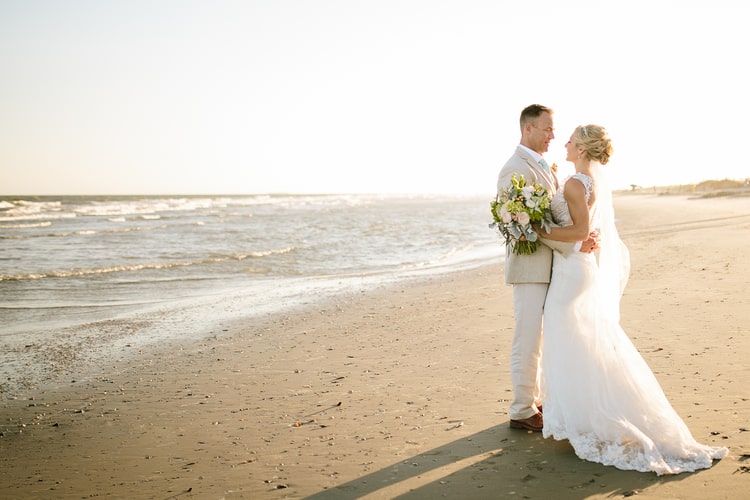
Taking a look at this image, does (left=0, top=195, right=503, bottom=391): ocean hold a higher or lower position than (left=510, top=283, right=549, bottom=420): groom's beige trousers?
lower

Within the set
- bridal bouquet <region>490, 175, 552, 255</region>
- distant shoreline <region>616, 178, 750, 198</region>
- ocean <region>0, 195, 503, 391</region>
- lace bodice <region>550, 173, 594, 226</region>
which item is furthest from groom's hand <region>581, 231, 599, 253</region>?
distant shoreline <region>616, 178, 750, 198</region>

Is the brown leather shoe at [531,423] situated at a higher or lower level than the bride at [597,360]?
lower

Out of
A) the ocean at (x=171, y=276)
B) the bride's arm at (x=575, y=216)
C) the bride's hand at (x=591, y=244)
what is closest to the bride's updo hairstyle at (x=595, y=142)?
the bride's arm at (x=575, y=216)

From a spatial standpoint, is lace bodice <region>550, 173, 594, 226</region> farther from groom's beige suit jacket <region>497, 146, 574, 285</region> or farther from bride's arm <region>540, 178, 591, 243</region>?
groom's beige suit jacket <region>497, 146, 574, 285</region>

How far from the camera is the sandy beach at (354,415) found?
14.0 ft

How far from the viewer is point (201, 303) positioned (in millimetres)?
12320

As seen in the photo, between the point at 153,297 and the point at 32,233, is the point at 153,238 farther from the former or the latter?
the point at 153,297

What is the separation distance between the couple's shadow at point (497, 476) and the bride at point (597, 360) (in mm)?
148

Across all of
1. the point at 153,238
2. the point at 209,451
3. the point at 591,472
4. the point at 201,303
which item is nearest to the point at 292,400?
the point at 209,451

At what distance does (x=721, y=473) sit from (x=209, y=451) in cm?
367

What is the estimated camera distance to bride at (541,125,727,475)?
4344 millimetres

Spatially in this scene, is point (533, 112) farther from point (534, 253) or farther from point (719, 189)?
point (719, 189)

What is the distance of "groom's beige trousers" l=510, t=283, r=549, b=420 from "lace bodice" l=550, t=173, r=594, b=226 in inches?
21.6

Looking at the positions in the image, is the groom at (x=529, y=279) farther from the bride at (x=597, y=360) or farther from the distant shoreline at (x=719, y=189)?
the distant shoreline at (x=719, y=189)
